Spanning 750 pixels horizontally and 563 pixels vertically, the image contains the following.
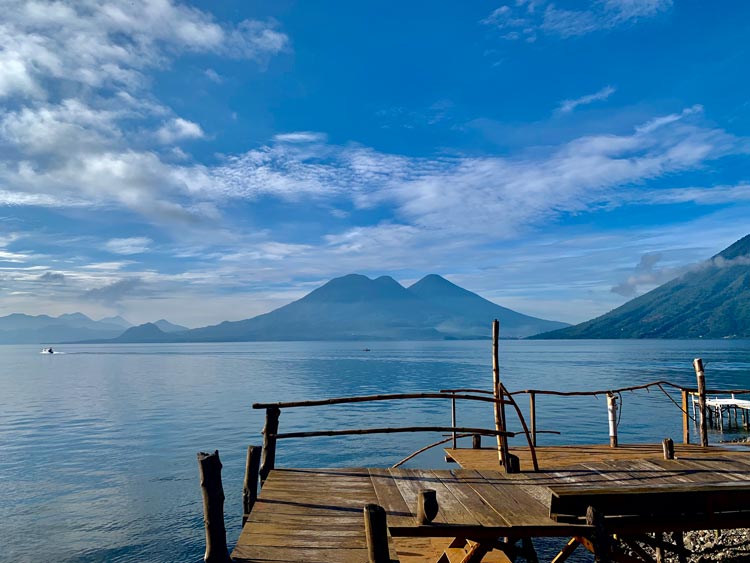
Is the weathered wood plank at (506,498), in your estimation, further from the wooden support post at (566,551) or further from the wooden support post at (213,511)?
the wooden support post at (213,511)

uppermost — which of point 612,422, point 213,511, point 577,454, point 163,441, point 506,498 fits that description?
point 213,511

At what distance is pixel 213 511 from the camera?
259 inches

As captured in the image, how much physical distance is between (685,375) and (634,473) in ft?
290

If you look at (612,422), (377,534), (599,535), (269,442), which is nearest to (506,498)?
(599,535)

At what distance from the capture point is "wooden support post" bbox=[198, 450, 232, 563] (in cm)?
615

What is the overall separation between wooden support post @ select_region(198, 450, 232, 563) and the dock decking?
327 mm

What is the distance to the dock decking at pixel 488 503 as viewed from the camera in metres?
6.95

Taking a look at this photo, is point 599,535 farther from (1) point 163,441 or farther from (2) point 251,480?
(1) point 163,441

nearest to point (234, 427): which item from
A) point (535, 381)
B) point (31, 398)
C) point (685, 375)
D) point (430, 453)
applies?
point (430, 453)

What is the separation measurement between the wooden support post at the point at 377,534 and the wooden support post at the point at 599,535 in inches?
120

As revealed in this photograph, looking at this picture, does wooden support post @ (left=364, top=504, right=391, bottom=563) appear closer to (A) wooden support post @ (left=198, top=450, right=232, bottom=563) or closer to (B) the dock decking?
(B) the dock decking

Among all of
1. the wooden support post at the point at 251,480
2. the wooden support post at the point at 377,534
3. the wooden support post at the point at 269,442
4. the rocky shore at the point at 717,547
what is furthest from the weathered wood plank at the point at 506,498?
the rocky shore at the point at 717,547

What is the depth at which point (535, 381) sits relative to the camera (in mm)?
84500

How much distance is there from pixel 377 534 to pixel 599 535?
333cm
